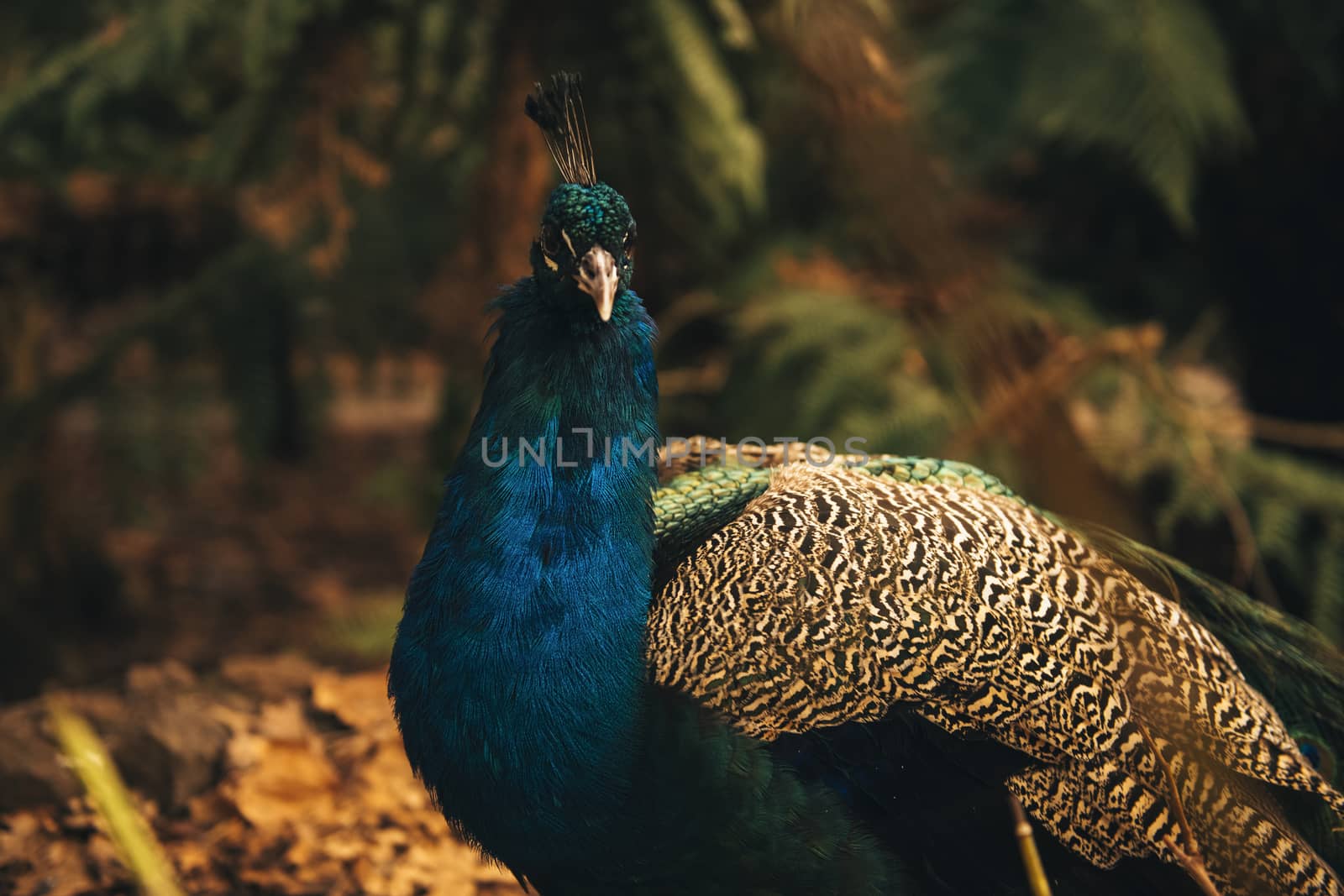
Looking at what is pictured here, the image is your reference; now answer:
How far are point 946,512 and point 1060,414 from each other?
1.43 m

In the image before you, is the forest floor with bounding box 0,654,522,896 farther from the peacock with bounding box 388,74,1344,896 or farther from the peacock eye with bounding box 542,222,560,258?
the peacock eye with bounding box 542,222,560,258

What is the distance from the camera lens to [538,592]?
6.61ft

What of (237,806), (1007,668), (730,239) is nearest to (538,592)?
(1007,668)

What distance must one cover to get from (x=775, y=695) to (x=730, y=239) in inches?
115

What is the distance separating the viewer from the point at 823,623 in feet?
6.55

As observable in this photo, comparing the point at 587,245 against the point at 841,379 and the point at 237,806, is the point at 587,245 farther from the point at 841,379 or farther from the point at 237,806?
the point at 841,379

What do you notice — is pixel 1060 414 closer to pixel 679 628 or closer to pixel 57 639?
pixel 679 628

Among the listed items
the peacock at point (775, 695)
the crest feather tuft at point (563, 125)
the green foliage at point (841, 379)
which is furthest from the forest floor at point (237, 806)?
the green foliage at point (841, 379)

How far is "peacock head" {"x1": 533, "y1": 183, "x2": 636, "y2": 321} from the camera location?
76.2 inches

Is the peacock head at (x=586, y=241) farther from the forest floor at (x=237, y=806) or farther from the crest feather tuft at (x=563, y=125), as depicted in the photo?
the forest floor at (x=237, y=806)

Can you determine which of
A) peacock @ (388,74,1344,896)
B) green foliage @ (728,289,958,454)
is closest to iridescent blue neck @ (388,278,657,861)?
peacock @ (388,74,1344,896)

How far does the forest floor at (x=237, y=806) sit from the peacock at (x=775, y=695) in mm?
691

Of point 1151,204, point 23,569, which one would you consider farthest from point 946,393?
point 23,569

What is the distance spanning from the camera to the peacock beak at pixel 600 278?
75.4 inches
